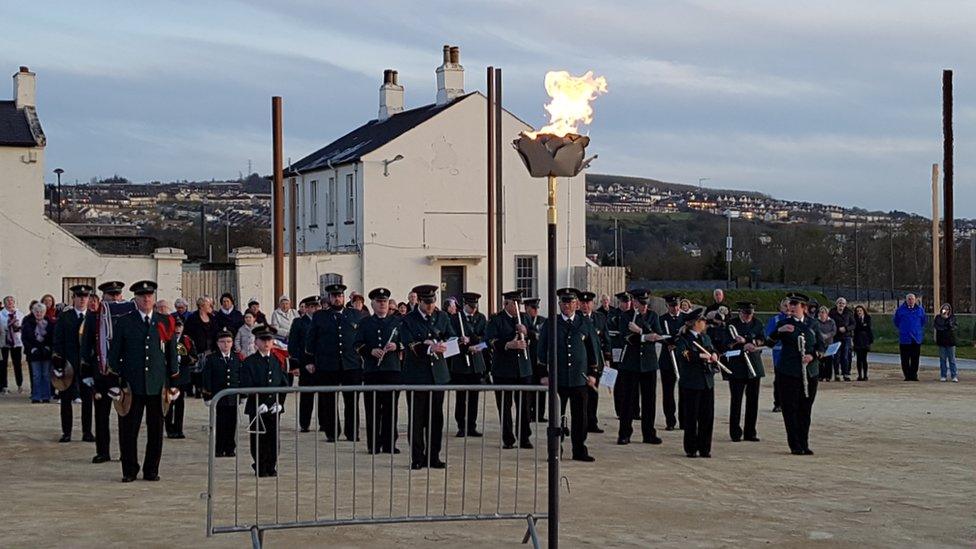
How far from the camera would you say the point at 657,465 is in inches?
592

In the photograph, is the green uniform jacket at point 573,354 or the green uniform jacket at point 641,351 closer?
the green uniform jacket at point 573,354

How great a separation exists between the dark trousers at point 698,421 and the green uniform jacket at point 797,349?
3.76 feet

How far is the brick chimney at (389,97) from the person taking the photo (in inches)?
1996

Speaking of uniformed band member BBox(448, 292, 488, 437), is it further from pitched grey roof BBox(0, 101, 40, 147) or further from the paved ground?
pitched grey roof BBox(0, 101, 40, 147)

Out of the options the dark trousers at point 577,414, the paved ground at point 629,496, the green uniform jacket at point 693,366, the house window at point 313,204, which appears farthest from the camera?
the house window at point 313,204

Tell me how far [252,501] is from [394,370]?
4.02 meters

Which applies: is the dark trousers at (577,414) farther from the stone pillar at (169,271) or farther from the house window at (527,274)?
the house window at (527,274)

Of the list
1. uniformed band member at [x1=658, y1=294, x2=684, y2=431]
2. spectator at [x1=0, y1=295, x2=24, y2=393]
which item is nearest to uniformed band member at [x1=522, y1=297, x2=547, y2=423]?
uniformed band member at [x1=658, y1=294, x2=684, y2=431]

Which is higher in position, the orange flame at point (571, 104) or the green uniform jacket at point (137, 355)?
the orange flame at point (571, 104)

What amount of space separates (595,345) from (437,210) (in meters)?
29.3

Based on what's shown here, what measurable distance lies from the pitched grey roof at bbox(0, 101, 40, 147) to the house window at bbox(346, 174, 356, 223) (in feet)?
34.9

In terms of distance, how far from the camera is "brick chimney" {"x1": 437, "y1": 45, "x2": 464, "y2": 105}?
46531mm

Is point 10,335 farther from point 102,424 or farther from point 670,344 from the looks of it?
point 670,344

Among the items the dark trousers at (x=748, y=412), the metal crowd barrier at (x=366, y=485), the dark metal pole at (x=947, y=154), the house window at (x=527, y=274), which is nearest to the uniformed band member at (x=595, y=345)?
the metal crowd barrier at (x=366, y=485)
